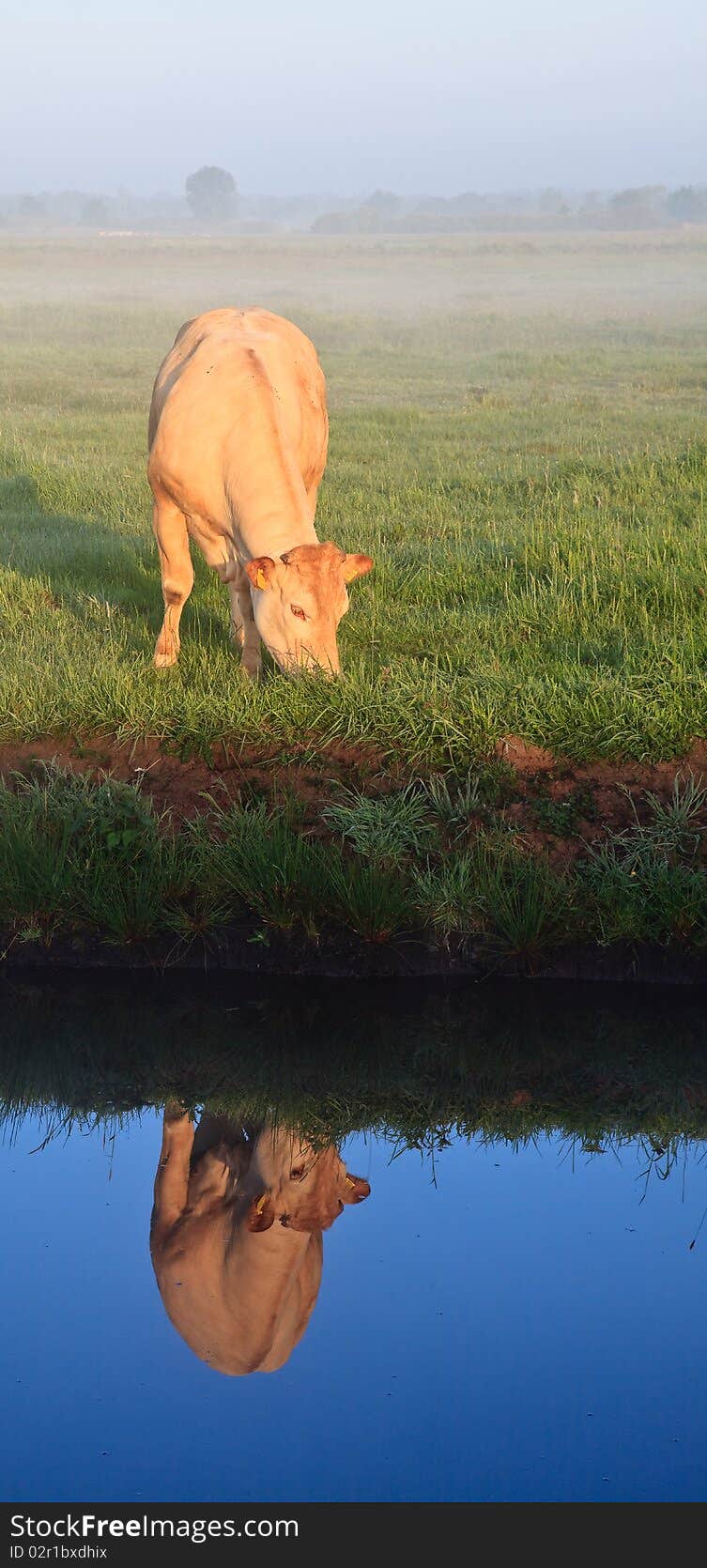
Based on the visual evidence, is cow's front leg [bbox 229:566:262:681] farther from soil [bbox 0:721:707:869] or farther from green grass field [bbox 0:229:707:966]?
soil [bbox 0:721:707:869]

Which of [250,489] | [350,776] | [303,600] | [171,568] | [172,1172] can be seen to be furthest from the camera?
[171,568]

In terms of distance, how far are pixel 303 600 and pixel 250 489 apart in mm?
969

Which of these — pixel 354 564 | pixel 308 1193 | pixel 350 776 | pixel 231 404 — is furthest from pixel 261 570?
pixel 308 1193

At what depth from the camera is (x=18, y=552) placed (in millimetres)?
11383

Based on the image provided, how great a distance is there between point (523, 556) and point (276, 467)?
247 centimetres

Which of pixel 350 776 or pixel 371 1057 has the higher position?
pixel 350 776

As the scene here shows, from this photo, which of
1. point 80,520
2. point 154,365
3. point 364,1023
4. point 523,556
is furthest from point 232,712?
point 154,365

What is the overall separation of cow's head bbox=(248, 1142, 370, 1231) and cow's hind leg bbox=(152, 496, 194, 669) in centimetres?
373

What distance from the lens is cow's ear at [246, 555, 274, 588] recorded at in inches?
283

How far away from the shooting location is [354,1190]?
5.18 metres

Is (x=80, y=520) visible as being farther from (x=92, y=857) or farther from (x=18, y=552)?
(x=92, y=857)

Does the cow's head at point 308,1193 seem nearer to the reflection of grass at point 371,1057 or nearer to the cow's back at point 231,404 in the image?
the reflection of grass at point 371,1057

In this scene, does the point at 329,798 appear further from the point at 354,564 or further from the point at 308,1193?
the point at 308,1193

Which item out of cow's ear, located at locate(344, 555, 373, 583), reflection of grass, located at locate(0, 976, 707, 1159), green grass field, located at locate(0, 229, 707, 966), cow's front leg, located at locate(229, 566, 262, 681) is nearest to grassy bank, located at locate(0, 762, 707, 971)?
green grass field, located at locate(0, 229, 707, 966)
